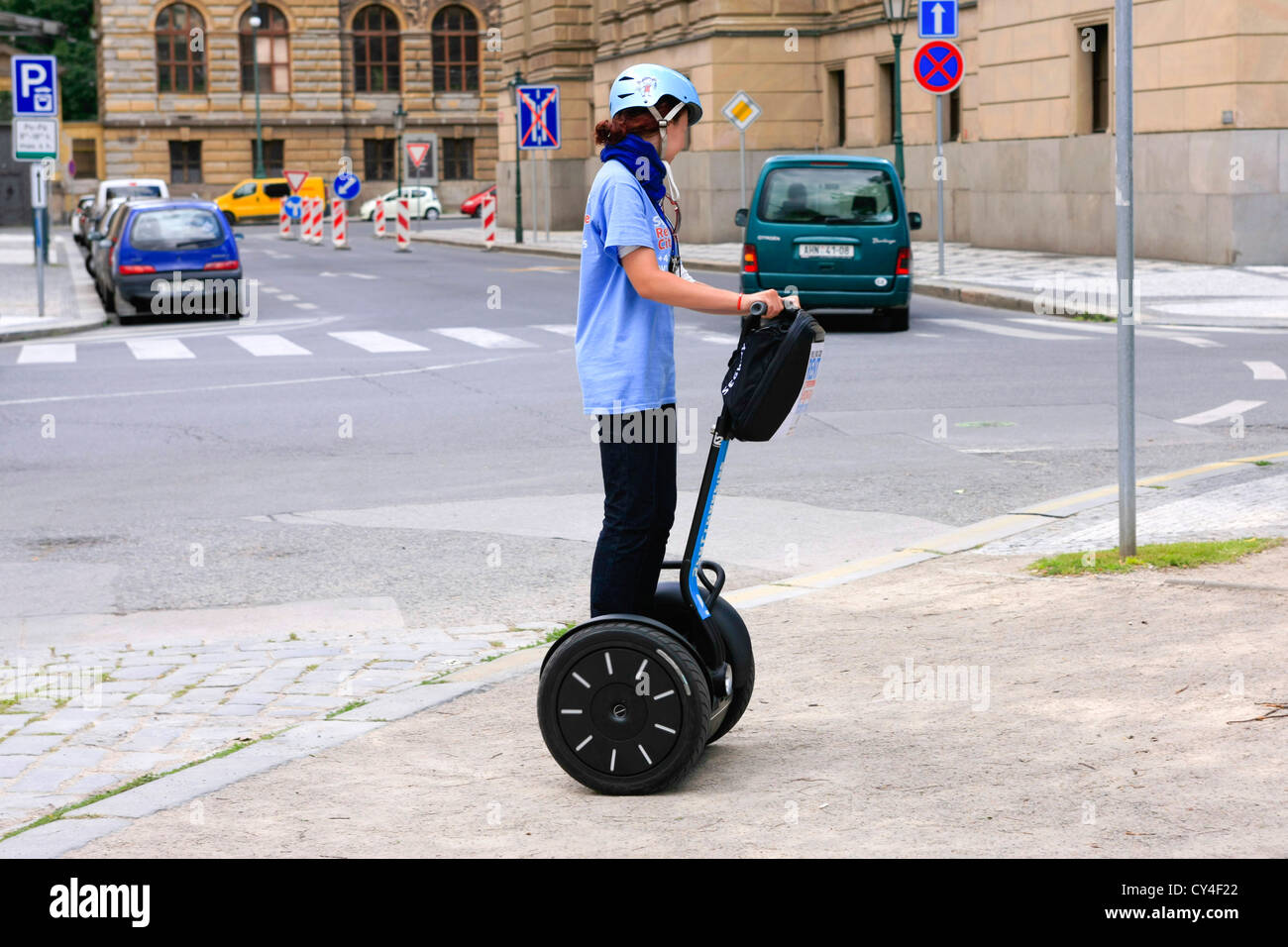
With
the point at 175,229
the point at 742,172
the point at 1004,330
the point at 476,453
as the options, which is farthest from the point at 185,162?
the point at 476,453

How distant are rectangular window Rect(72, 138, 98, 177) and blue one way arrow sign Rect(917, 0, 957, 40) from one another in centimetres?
5905

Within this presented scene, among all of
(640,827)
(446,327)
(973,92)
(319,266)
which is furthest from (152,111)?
(640,827)

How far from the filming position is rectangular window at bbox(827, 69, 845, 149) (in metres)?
41.1

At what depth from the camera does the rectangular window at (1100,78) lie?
3005 centimetres

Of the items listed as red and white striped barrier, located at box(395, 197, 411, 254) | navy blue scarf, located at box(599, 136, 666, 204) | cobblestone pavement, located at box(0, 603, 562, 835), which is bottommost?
cobblestone pavement, located at box(0, 603, 562, 835)

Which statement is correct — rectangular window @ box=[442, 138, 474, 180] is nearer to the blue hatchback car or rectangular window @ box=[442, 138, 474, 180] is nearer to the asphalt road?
the blue hatchback car

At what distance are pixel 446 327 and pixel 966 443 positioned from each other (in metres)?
10.4

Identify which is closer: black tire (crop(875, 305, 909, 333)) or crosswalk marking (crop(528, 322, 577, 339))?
black tire (crop(875, 305, 909, 333))

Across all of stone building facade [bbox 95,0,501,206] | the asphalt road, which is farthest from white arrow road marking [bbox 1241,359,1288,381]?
stone building facade [bbox 95,0,501,206]

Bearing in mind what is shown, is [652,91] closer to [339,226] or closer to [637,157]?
[637,157]

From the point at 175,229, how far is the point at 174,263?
45 centimetres

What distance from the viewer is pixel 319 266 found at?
1417 inches
